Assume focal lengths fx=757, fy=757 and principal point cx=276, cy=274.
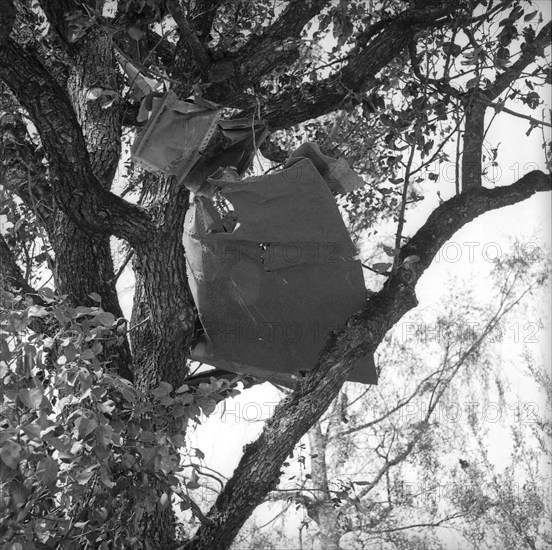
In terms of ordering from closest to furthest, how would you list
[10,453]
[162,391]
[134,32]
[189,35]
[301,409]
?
[10,453], [162,391], [301,409], [134,32], [189,35]

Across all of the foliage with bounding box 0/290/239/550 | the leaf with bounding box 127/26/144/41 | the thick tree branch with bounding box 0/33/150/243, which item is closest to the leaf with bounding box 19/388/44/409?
the foliage with bounding box 0/290/239/550

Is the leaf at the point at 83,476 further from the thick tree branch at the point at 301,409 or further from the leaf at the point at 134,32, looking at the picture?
the leaf at the point at 134,32

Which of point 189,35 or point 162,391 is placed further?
point 189,35

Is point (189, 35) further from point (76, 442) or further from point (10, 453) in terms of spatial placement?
point (10, 453)

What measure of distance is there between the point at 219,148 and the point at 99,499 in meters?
1.62

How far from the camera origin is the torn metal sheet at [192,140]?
10.9ft

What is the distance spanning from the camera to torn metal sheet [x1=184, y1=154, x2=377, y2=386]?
3266 millimetres

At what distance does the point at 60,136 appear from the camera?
3508 millimetres

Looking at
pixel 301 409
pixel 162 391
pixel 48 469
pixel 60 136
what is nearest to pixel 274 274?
pixel 301 409

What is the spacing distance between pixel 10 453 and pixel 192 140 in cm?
160

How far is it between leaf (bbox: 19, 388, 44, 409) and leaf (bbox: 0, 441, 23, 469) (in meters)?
0.13

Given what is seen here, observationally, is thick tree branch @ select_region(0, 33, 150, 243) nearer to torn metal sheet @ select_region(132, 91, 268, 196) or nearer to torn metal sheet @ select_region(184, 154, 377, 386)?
torn metal sheet @ select_region(132, 91, 268, 196)

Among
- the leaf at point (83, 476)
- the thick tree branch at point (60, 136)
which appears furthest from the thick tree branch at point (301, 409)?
the thick tree branch at point (60, 136)

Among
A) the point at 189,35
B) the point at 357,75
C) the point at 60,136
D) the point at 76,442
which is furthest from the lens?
the point at 357,75
